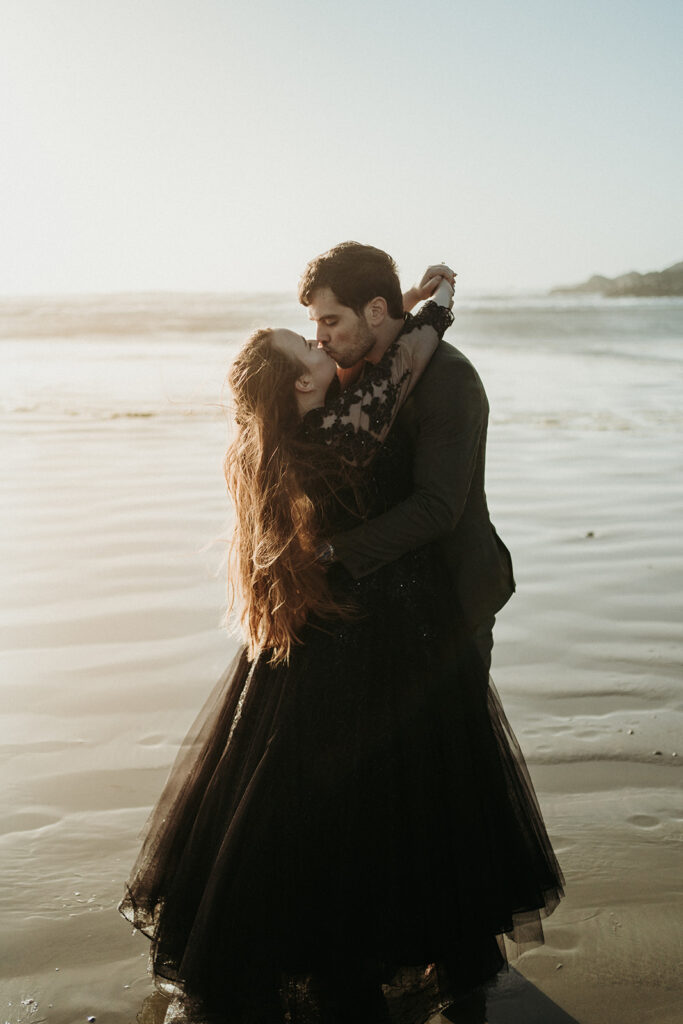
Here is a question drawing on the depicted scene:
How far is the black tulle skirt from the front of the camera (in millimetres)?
2674

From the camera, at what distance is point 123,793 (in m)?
4.18

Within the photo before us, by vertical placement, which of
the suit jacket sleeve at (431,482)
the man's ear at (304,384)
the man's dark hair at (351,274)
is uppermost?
the man's dark hair at (351,274)

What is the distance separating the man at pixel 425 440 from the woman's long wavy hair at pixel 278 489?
0.37 feet

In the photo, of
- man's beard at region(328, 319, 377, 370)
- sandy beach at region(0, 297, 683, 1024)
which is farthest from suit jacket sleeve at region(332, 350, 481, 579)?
sandy beach at region(0, 297, 683, 1024)

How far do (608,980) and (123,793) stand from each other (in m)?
1.98

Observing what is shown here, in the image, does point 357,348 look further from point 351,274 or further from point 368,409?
point 368,409

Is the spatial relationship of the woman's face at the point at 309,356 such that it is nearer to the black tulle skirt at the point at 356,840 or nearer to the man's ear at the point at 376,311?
the man's ear at the point at 376,311

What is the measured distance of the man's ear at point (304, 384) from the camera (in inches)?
110

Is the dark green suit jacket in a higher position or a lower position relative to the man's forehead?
lower

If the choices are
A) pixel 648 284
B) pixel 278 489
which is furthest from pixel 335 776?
pixel 648 284

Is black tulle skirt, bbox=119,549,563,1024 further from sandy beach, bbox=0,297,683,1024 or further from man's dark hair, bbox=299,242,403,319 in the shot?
man's dark hair, bbox=299,242,403,319

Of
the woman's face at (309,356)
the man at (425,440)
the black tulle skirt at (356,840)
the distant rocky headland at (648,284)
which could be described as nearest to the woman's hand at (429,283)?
the man at (425,440)

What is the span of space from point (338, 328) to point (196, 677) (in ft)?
8.90

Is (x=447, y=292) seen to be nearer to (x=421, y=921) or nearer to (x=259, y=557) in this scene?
(x=259, y=557)
